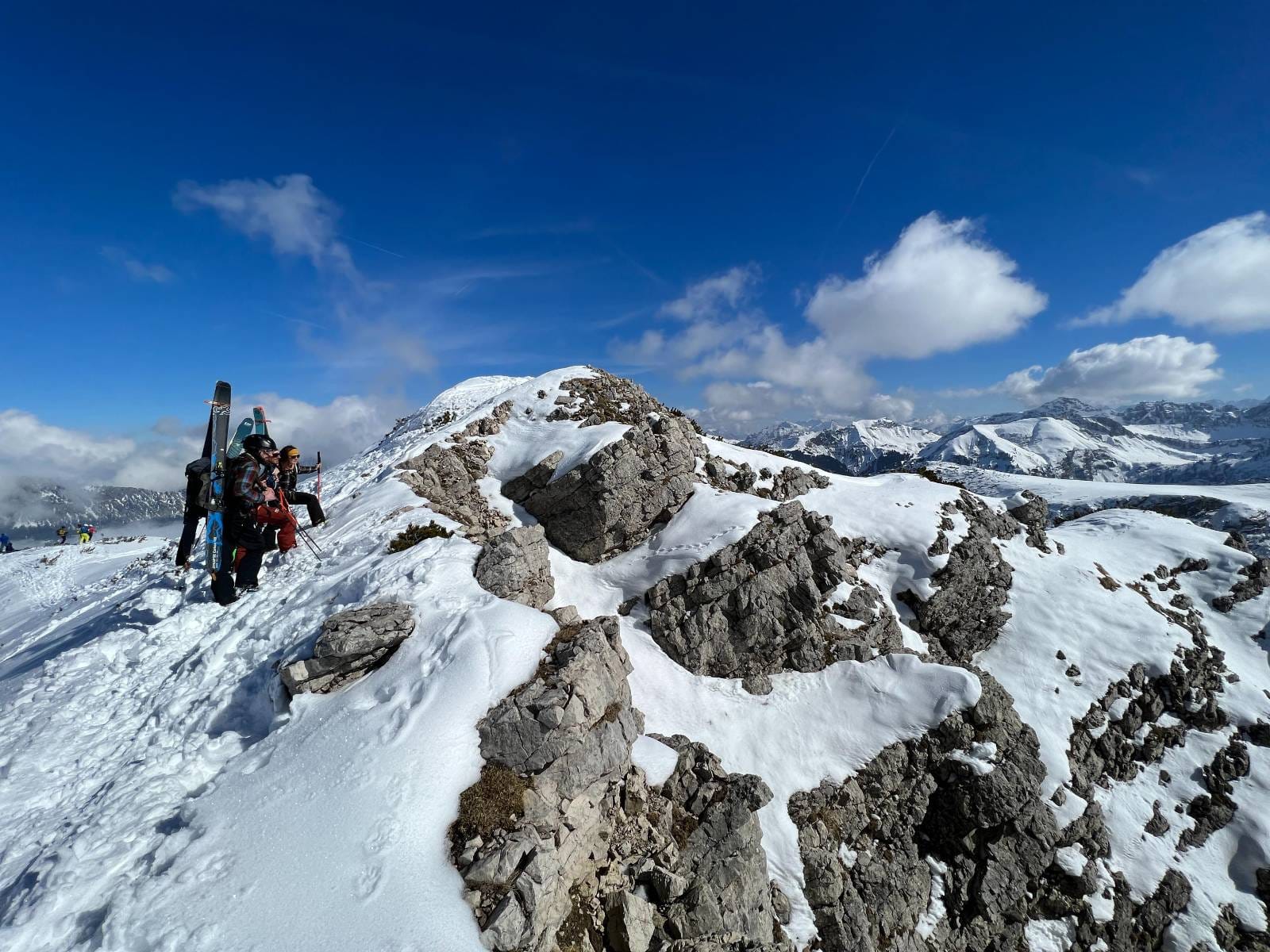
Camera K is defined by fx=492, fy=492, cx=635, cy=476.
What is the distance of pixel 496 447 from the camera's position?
28.6 m

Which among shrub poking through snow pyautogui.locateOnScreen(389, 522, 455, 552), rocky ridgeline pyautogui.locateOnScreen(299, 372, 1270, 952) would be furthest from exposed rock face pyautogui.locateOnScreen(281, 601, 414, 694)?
shrub poking through snow pyautogui.locateOnScreen(389, 522, 455, 552)

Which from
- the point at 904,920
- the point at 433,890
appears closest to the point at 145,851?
the point at 433,890

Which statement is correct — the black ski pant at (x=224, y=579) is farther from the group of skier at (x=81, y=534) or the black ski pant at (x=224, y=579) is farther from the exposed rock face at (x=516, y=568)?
the group of skier at (x=81, y=534)

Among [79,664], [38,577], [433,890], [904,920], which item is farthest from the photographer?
[38,577]

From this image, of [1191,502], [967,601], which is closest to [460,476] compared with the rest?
[967,601]

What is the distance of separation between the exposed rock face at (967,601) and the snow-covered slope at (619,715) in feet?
0.50

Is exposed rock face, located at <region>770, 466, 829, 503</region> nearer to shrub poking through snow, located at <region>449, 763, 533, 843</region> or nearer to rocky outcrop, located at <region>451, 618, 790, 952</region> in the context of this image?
rocky outcrop, located at <region>451, 618, 790, 952</region>

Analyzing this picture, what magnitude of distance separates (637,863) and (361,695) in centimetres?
743

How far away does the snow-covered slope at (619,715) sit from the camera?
8219 mm

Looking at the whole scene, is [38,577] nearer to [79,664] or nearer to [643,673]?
[79,664]

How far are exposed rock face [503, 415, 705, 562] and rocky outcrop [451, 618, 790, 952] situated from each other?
9.30m

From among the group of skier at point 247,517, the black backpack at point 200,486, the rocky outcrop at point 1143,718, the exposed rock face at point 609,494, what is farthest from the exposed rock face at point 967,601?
the black backpack at point 200,486

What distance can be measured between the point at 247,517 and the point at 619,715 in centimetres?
1236

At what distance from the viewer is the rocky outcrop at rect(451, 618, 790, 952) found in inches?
352
